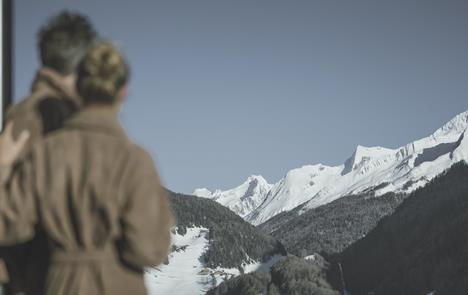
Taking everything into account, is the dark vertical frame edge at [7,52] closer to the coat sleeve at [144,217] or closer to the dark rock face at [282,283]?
the coat sleeve at [144,217]

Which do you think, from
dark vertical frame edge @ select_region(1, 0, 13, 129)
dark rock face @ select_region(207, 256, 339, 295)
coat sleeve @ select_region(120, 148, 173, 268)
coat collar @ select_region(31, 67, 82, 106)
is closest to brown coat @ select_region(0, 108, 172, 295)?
coat sleeve @ select_region(120, 148, 173, 268)

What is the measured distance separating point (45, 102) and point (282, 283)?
183 metres

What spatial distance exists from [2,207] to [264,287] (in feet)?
575

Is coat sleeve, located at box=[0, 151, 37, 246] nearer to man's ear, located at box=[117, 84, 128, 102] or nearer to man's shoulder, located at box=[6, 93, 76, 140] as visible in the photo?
man's shoulder, located at box=[6, 93, 76, 140]

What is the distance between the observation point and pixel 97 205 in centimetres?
273

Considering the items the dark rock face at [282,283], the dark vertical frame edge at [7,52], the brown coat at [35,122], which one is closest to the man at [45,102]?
the brown coat at [35,122]

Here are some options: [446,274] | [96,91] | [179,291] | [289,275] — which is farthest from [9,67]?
[179,291]

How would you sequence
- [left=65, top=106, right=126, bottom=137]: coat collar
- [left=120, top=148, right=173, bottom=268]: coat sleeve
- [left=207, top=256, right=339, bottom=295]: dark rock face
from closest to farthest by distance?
[left=120, top=148, right=173, bottom=268]: coat sleeve < [left=65, top=106, right=126, bottom=137]: coat collar < [left=207, top=256, right=339, bottom=295]: dark rock face

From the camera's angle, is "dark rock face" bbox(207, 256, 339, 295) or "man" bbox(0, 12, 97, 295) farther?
"dark rock face" bbox(207, 256, 339, 295)

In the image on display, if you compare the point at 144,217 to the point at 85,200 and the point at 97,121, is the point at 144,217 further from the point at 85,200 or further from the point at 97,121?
the point at 97,121

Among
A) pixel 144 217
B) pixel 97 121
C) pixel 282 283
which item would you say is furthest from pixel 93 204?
pixel 282 283

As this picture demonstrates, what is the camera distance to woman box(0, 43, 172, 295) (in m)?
2.74

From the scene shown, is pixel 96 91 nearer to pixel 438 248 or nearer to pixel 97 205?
pixel 97 205

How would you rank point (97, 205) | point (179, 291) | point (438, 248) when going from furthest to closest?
point (179, 291) → point (438, 248) → point (97, 205)
